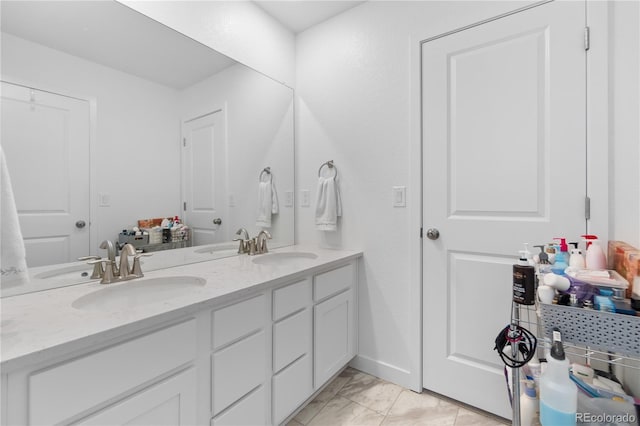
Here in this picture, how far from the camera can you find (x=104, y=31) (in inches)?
53.9

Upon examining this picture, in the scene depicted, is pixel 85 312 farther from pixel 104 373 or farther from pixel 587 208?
pixel 587 208

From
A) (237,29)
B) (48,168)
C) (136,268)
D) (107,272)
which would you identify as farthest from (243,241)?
(237,29)

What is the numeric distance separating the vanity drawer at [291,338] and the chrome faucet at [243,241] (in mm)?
650

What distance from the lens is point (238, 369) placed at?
4.02ft

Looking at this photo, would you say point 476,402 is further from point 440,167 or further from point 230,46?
point 230,46

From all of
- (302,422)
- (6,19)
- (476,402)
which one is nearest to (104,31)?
(6,19)

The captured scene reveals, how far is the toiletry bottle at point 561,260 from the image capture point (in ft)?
3.02

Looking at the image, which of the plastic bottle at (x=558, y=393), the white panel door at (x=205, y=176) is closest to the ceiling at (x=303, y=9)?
the white panel door at (x=205, y=176)

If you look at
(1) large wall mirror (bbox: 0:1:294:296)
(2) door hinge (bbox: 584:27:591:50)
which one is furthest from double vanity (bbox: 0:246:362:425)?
(2) door hinge (bbox: 584:27:591:50)

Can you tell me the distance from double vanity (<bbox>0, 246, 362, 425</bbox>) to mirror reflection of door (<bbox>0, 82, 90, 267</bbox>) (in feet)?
0.70

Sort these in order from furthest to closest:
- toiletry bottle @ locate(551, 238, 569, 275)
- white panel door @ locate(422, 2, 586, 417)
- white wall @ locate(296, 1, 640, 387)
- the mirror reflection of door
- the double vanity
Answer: white wall @ locate(296, 1, 640, 387) < white panel door @ locate(422, 2, 586, 417) < the mirror reflection of door < toiletry bottle @ locate(551, 238, 569, 275) < the double vanity

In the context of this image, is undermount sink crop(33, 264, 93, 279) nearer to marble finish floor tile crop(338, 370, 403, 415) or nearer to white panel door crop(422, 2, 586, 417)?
marble finish floor tile crop(338, 370, 403, 415)

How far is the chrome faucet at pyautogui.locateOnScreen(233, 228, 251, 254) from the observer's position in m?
1.98

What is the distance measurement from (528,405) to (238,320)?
1.02 m
